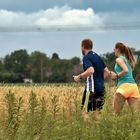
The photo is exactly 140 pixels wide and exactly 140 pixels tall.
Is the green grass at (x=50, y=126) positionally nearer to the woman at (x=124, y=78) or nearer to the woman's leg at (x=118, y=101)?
the woman's leg at (x=118, y=101)

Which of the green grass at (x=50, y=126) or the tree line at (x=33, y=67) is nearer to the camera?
the green grass at (x=50, y=126)

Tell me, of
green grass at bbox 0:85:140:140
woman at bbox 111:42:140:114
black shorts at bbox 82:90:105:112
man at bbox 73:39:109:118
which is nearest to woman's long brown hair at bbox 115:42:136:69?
woman at bbox 111:42:140:114

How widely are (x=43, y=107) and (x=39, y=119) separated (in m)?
0.15

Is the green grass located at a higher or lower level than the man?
lower

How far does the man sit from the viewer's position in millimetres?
10469

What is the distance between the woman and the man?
25 centimetres

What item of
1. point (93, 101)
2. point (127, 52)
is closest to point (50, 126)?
point (93, 101)

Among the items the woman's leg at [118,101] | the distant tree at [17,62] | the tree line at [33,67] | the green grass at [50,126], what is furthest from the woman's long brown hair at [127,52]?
the distant tree at [17,62]

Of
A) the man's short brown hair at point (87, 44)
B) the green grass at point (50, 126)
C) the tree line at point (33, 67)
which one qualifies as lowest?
the green grass at point (50, 126)

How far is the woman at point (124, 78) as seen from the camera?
10.6m

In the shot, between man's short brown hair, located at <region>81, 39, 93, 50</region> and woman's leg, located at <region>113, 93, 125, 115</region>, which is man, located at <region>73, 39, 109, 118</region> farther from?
woman's leg, located at <region>113, 93, 125, 115</region>

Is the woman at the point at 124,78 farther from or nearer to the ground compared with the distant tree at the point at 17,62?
nearer to the ground

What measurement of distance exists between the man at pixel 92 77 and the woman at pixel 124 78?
0.80 ft

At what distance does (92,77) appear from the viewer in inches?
419
